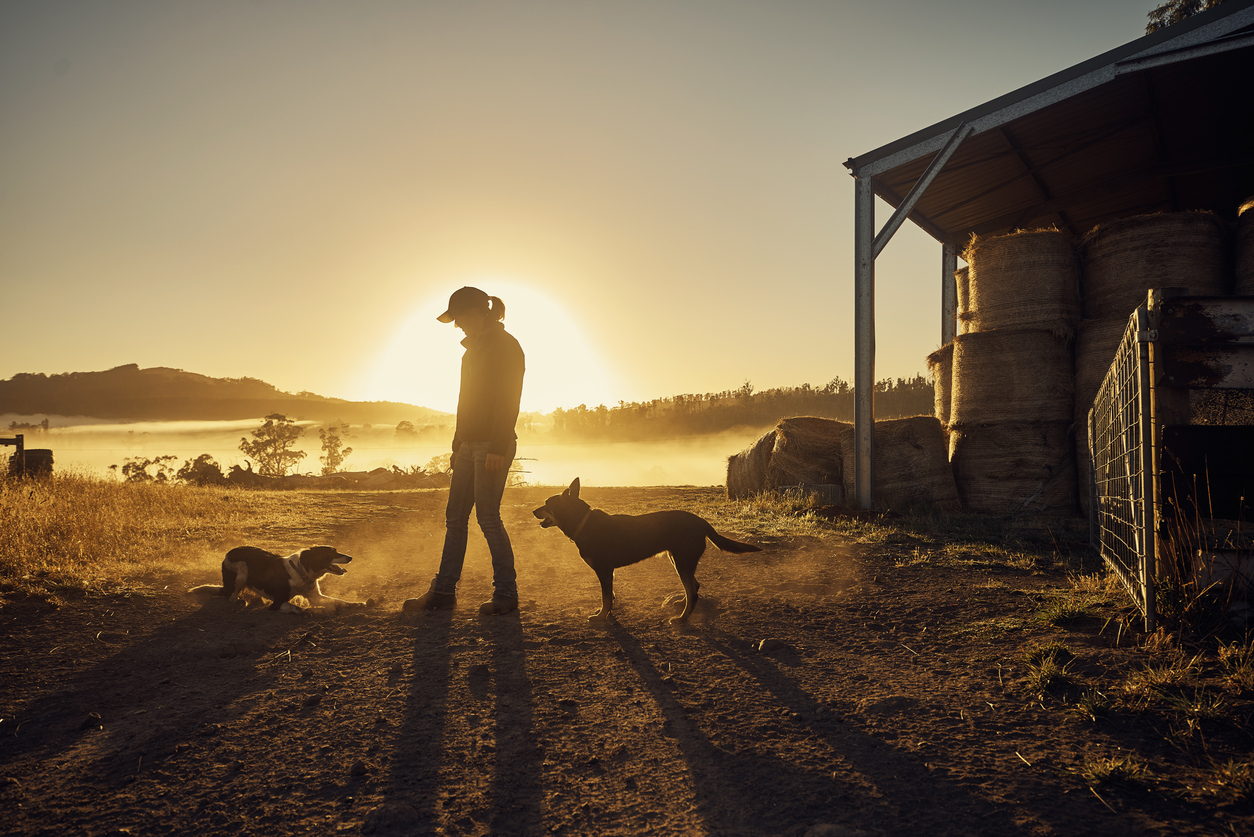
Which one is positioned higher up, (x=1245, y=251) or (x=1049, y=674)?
(x=1245, y=251)

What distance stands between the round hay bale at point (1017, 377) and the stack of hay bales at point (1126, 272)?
0.74 ft

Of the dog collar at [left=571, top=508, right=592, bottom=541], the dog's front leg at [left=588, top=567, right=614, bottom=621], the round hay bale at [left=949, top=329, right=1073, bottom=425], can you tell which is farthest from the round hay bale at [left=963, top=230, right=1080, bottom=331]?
the dog's front leg at [left=588, top=567, right=614, bottom=621]

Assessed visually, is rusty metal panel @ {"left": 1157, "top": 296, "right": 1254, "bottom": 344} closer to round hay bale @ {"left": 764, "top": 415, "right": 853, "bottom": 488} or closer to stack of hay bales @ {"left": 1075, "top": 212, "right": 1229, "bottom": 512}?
stack of hay bales @ {"left": 1075, "top": 212, "right": 1229, "bottom": 512}

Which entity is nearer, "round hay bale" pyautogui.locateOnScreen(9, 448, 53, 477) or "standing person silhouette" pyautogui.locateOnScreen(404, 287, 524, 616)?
"standing person silhouette" pyautogui.locateOnScreen(404, 287, 524, 616)

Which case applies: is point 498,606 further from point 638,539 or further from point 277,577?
point 277,577

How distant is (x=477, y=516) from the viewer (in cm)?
424

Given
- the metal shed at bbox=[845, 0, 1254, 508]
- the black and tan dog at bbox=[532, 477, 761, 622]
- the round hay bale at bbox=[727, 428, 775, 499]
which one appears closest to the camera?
the black and tan dog at bbox=[532, 477, 761, 622]

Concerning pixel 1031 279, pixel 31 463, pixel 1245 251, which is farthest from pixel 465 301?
pixel 31 463

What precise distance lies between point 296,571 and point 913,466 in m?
7.59

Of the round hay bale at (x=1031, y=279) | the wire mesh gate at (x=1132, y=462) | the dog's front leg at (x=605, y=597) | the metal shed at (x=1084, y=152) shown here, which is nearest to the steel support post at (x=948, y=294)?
the metal shed at (x=1084, y=152)

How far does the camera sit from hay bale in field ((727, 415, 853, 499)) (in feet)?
32.7

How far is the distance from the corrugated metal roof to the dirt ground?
661 centimetres

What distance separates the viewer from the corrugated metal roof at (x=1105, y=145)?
7.09 meters

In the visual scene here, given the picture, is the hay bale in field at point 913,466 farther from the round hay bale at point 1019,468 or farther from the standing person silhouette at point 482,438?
the standing person silhouette at point 482,438
